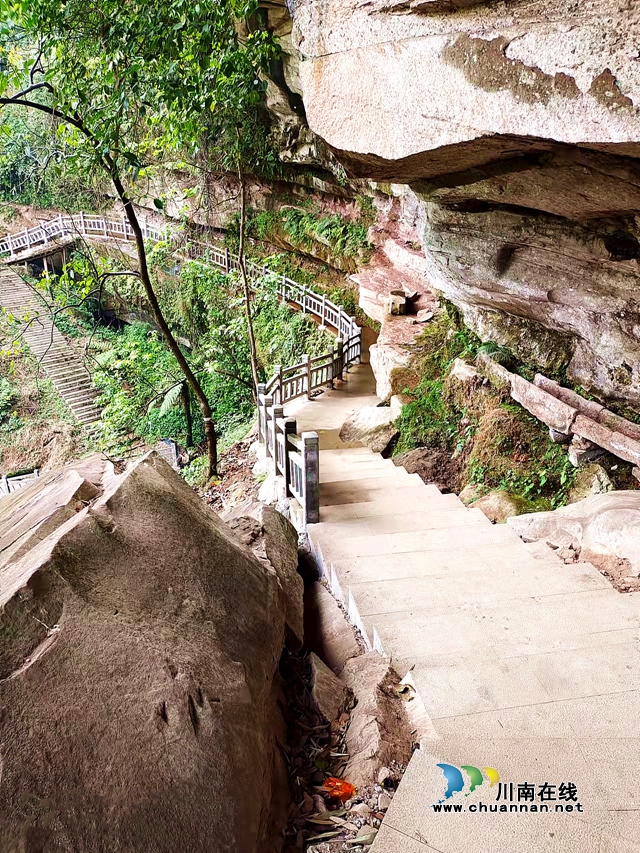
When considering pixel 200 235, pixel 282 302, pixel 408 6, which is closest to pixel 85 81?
pixel 408 6

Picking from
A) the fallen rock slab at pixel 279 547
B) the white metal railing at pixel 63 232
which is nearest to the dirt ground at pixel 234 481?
the fallen rock slab at pixel 279 547

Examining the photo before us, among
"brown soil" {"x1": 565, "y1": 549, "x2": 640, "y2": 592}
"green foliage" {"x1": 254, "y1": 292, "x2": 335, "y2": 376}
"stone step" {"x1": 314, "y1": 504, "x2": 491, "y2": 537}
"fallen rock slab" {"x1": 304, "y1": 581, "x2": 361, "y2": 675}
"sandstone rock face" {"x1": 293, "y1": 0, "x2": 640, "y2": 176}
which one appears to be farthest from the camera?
"green foliage" {"x1": 254, "y1": 292, "x2": 335, "y2": 376}

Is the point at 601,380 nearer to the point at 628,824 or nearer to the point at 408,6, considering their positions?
the point at 408,6

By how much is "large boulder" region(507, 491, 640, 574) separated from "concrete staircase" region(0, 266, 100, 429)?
51.0 ft

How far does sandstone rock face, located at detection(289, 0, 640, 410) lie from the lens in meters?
3.30

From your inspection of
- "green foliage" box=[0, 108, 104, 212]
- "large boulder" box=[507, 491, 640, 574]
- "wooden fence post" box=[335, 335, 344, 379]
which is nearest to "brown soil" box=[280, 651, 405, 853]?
"large boulder" box=[507, 491, 640, 574]

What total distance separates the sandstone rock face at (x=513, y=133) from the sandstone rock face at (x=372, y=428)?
3263mm

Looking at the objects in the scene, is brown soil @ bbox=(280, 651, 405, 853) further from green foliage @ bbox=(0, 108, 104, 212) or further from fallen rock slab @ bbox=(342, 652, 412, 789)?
green foliage @ bbox=(0, 108, 104, 212)

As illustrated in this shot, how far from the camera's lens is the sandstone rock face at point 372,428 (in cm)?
979

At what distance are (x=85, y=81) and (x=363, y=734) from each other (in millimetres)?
7796

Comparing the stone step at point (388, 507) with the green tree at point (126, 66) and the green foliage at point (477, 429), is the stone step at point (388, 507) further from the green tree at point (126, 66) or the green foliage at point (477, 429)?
the green tree at point (126, 66)

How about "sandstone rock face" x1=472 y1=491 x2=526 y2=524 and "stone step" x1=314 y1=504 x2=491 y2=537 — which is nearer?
"stone step" x1=314 y1=504 x2=491 y2=537

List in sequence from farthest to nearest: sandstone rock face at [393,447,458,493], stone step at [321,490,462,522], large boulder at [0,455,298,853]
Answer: sandstone rock face at [393,447,458,493], stone step at [321,490,462,522], large boulder at [0,455,298,853]

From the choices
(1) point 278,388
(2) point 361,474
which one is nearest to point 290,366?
(1) point 278,388
